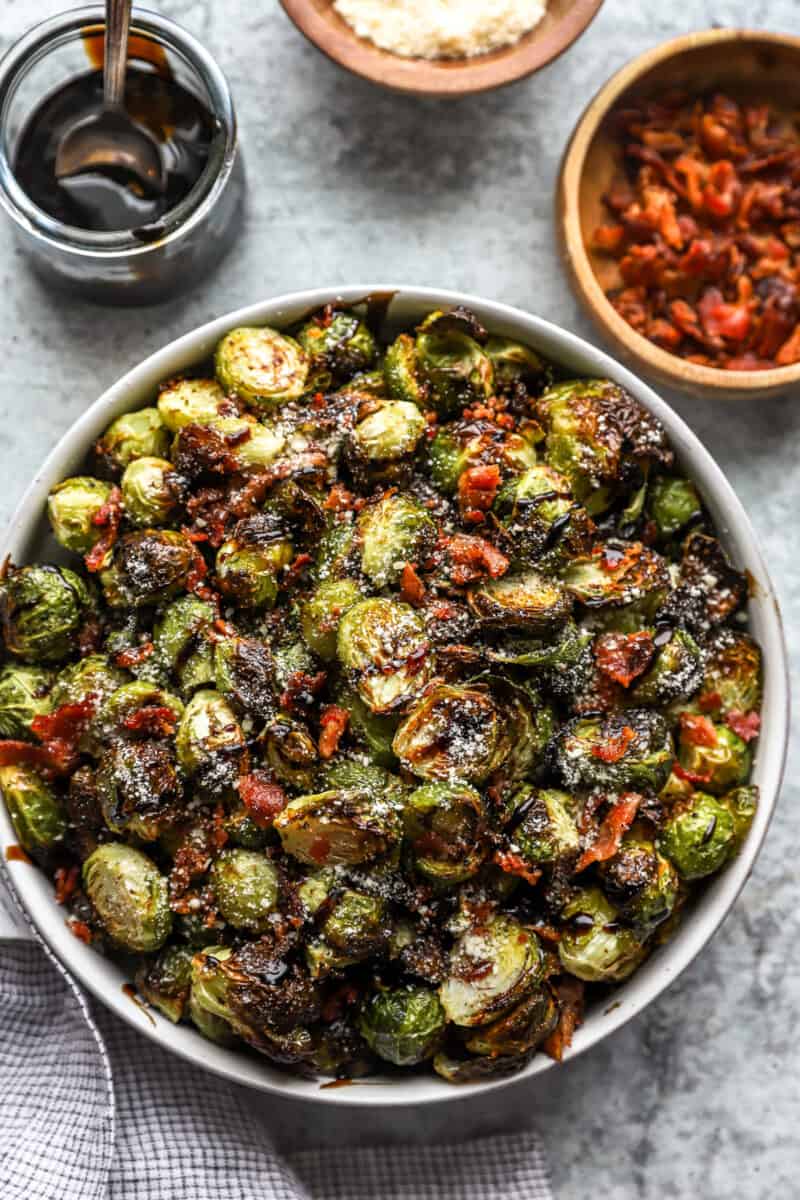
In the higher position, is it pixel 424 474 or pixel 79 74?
pixel 79 74

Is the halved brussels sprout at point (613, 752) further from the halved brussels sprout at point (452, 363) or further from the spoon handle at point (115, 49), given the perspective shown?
the spoon handle at point (115, 49)

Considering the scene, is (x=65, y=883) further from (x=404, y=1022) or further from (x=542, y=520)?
(x=542, y=520)

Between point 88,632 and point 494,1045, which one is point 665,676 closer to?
point 494,1045

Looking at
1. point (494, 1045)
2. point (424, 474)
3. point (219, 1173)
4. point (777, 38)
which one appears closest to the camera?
point (494, 1045)

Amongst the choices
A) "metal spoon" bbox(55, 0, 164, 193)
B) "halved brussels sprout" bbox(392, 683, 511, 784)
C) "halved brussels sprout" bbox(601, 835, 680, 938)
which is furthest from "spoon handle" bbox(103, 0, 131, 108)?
"halved brussels sprout" bbox(601, 835, 680, 938)

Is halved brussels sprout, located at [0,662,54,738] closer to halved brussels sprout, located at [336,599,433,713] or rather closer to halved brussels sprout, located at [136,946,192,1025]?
halved brussels sprout, located at [136,946,192,1025]

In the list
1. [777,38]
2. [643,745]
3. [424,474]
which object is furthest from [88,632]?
[777,38]
